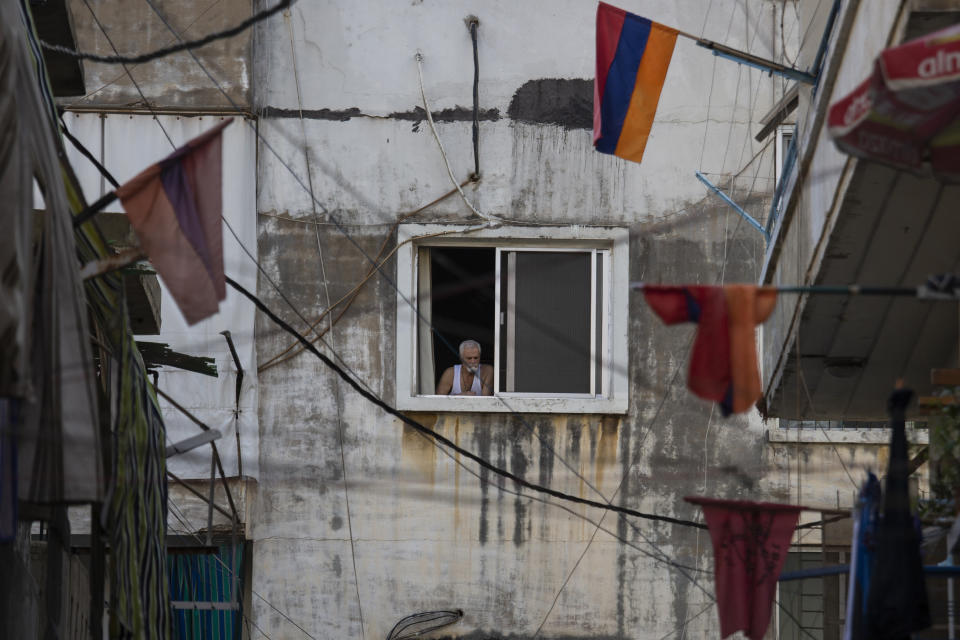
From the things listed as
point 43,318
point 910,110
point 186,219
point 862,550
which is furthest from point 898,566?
point 43,318

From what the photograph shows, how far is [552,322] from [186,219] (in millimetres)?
7593

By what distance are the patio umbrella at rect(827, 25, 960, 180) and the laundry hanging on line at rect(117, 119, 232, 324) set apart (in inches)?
112

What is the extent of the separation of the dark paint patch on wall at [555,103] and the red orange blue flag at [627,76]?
166 inches

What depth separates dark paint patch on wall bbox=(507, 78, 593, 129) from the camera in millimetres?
13711

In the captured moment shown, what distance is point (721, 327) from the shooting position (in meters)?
6.19

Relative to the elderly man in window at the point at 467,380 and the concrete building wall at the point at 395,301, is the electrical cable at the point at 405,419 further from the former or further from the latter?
the elderly man in window at the point at 467,380

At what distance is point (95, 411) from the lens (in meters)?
6.31

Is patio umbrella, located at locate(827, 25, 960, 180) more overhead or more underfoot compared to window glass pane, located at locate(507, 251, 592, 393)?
more overhead

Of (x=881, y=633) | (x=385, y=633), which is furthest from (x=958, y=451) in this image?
(x=385, y=633)

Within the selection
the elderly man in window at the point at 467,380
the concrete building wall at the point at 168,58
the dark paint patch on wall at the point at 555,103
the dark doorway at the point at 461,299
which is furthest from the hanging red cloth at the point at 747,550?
the concrete building wall at the point at 168,58

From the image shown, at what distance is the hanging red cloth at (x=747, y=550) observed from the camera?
7.55 metres

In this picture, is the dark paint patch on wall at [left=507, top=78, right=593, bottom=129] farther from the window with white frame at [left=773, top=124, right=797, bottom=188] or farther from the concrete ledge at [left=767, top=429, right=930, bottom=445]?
the concrete ledge at [left=767, top=429, right=930, bottom=445]

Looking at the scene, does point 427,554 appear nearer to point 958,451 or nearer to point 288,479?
point 288,479

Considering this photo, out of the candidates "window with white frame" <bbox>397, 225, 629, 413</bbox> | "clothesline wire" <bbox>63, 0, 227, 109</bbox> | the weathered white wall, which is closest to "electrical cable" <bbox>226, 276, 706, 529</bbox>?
the weathered white wall
